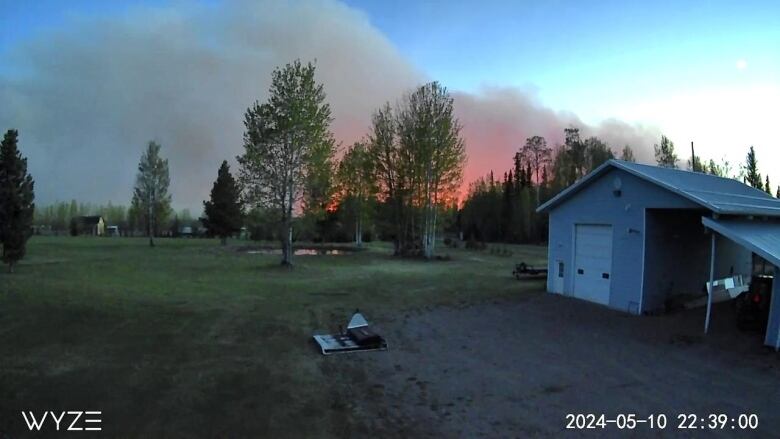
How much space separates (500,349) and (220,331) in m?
6.20

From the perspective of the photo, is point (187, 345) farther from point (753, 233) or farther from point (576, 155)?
point (576, 155)

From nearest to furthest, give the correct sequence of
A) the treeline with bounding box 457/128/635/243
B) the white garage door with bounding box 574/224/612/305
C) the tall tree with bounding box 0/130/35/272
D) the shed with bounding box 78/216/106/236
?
the white garage door with bounding box 574/224/612/305
the tall tree with bounding box 0/130/35/272
the treeline with bounding box 457/128/635/243
the shed with bounding box 78/216/106/236

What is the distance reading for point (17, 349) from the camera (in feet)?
28.6

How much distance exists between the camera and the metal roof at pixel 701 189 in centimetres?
1166

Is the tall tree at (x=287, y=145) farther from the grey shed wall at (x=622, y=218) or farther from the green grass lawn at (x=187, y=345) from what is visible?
the grey shed wall at (x=622, y=218)

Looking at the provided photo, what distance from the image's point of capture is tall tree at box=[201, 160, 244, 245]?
5188 cm

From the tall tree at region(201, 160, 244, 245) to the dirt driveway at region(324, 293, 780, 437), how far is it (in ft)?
143

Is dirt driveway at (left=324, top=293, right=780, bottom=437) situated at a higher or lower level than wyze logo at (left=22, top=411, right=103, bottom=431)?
higher

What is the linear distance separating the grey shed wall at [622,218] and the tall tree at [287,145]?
615 inches

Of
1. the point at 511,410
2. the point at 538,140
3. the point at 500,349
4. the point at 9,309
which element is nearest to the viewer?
the point at 511,410

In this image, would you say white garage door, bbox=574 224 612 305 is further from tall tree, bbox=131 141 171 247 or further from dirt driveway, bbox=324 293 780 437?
tall tree, bbox=131 141 171 247

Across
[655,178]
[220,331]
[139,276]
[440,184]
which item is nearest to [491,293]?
[655,178]

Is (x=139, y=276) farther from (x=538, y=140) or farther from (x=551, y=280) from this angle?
(x=538, y=140)

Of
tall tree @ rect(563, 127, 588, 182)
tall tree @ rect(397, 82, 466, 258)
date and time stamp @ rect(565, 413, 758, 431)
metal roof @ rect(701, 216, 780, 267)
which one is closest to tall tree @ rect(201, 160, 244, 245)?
tall tree @ rect(397, 82, 466, 258)
